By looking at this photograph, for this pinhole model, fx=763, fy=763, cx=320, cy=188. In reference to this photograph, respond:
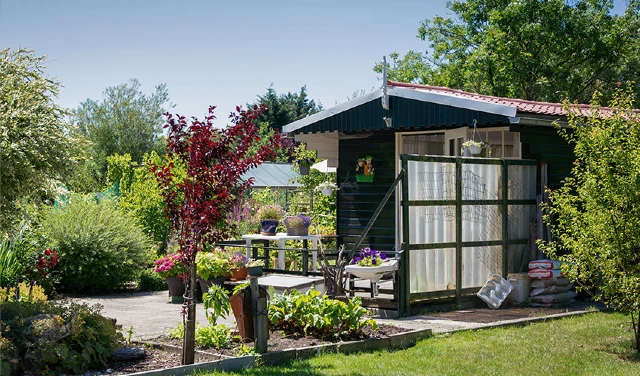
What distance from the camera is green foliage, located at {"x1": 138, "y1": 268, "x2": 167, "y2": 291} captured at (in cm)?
1346

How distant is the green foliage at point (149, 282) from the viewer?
530 inches

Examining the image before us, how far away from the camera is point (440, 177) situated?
10445 mm

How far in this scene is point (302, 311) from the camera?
808 cm

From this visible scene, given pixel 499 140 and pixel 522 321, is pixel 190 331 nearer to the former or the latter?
pixel 522 321

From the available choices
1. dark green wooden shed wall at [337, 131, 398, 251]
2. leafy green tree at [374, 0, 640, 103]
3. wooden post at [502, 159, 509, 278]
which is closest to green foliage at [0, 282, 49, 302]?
wooden post at [502, 159, 509, 278]

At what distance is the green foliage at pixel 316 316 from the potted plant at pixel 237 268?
12.9 ft

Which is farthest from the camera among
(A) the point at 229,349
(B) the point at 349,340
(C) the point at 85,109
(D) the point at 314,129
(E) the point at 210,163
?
(C) the point at 85,109

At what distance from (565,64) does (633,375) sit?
957 inches

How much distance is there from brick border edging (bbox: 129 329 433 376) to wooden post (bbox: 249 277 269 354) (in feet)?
0.43

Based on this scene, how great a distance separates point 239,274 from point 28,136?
6009mm

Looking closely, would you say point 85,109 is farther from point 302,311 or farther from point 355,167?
point 302,311

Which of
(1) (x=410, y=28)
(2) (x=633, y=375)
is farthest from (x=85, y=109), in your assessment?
(2) (x=633, y=375)

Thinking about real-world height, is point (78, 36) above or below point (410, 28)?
below

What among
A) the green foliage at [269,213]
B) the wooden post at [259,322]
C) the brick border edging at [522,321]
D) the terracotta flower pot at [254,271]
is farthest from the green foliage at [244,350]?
the green foliage at [269,213]
